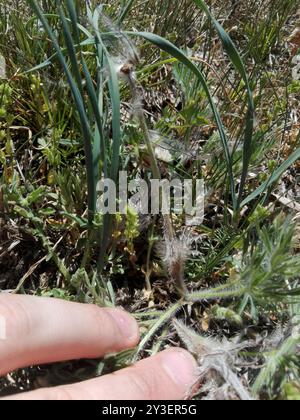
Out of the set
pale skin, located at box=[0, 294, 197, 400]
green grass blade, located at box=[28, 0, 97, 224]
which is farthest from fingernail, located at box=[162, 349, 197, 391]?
green grass blade, located at box=[28, 0, 97, 224]

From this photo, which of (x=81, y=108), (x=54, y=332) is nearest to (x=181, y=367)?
(x=54, y=332)

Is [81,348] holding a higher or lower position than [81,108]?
lower

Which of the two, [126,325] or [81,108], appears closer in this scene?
[81,108]

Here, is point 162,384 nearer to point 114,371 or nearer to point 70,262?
point 114,371

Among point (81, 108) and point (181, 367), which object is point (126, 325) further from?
point (81, 108)

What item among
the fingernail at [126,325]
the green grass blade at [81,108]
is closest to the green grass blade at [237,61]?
the green grass blade at [81,108]

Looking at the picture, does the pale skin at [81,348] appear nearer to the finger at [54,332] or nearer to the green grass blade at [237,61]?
the finger at [54,332]

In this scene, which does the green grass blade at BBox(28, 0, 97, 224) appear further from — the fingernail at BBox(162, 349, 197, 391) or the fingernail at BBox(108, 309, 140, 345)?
the fingernail at BBox(162, 349, 197, 391)

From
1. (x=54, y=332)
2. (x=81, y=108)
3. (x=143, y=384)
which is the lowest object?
(x=143, y=384)
